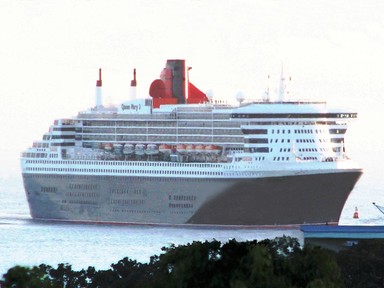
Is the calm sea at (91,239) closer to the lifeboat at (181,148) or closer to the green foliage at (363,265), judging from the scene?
the lifeboat at (181,148)

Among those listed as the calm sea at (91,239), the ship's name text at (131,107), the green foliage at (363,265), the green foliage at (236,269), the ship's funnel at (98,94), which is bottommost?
the calm sea at (91,239)

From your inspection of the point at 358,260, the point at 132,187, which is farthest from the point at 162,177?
the point at 358,260

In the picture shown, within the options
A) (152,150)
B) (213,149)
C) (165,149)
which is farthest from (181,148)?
(213,149)

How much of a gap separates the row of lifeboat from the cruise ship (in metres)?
0.05

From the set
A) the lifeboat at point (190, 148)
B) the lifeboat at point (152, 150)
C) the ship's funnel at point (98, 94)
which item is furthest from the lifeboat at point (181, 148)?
the ship's funnel at point (98, 94)

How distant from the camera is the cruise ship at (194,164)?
103 metres

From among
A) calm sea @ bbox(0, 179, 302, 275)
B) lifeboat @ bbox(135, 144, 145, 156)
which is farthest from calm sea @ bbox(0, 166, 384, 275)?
lifeboat @ bbox(135, 144, 145, 156)

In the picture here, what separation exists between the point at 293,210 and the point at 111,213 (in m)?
9.80

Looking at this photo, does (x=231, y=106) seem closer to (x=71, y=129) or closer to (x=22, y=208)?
(x=71, y=129)

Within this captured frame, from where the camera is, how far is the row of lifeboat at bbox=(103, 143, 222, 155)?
106750 millimetres

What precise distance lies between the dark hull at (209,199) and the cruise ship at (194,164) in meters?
0.05

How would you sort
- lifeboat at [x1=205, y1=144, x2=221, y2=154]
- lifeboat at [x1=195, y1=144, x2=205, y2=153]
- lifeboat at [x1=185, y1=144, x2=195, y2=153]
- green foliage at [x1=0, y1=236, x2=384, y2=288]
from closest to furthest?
green foliage at [x1=0, y1=236, x2=384, y2=288], lifeboat at [x1=205, y1=144, x2=221, y2=154], lifeboat at [x1=195, y1=144, x2=205, y2=153], lifeboat at [x1=185, y1=144, x2=195, y2=153]

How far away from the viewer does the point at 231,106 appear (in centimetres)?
10712

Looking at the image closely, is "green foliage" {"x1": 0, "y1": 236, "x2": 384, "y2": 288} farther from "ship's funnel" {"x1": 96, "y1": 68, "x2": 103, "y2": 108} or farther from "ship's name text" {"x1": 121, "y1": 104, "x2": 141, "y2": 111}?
"ship's funnel" {"x1": 96, "y1": 68, "x2": 103, "y2": 108}
